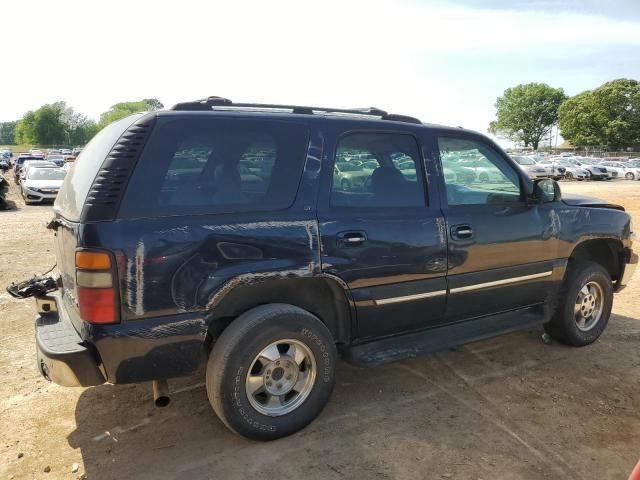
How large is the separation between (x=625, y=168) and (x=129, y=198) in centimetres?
4174

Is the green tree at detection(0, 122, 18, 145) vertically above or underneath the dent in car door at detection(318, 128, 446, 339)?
above

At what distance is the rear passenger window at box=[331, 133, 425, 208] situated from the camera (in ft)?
11.0

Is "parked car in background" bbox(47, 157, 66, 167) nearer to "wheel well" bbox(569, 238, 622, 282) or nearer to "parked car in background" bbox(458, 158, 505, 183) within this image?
"parked car in background" bbox(458, 158, 505, 183)

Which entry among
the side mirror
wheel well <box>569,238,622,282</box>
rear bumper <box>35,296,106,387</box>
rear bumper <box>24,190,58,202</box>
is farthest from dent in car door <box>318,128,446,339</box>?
rear bumper <box>24,190,58,202</box>

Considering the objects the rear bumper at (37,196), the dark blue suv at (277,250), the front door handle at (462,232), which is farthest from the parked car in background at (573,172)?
the front door handle at (462,232)

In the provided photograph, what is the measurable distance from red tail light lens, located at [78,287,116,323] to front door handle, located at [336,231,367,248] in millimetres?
1325

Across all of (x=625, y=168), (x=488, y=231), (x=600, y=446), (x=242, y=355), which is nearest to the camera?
(x=242, y=355)

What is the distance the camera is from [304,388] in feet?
10.6

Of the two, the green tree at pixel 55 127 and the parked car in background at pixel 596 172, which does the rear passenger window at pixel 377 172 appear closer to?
the parked car in background at pixel 596 172

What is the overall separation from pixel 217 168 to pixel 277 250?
0.58 meters

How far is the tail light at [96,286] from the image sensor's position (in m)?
2.62

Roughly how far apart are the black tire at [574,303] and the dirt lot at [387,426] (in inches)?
5.9

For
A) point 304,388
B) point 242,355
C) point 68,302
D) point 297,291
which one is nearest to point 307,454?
point 304,388

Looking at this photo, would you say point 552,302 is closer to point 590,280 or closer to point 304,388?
point 590,280
